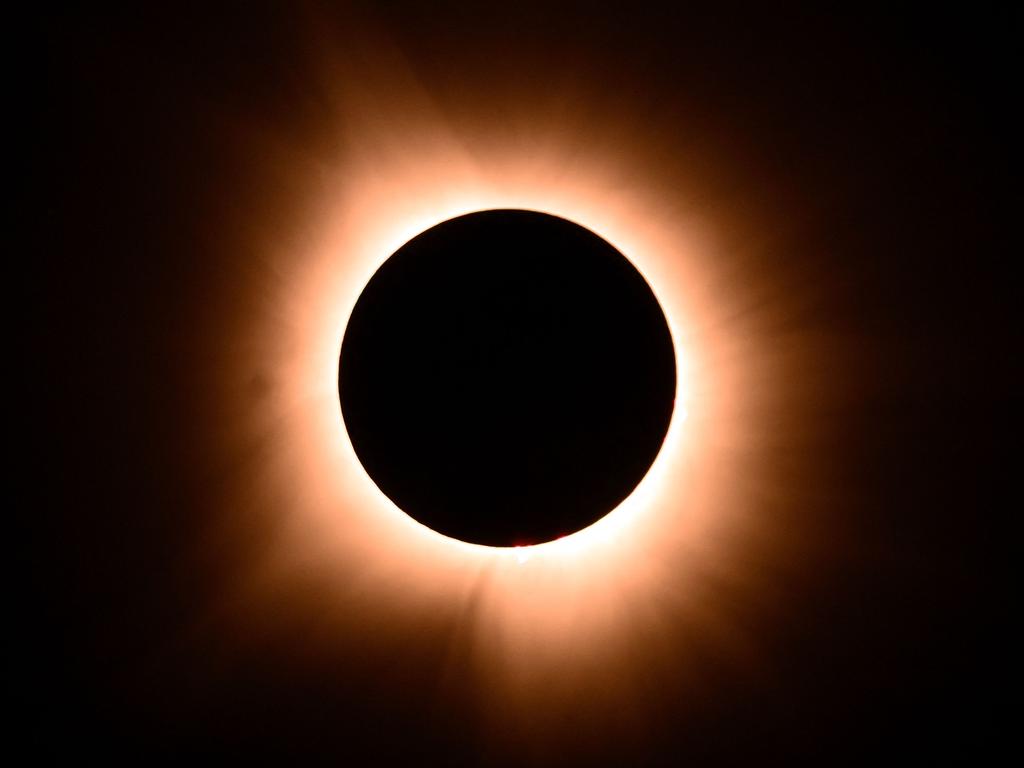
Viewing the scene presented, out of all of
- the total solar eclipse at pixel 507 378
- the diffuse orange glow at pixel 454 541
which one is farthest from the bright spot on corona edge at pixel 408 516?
the total solar eclipse at pixel 507 378

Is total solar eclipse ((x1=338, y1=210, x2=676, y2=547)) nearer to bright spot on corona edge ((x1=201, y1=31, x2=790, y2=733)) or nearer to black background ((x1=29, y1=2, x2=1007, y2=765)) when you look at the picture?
bright spot on corona edge ((x1=201, y1=31, x2=790, y2=733))

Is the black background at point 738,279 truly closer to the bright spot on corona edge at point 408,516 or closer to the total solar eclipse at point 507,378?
the bright spot on corona edge at point 408,516

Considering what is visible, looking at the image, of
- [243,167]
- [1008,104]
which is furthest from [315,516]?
[1008,104]

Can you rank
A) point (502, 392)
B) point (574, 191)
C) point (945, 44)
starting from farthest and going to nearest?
1. point (574, 191)
2. point (945, 44)
3. point (502, 392)

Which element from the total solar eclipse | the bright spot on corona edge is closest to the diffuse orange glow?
the bright spot on corona edge

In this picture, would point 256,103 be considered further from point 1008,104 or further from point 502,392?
point 1008,104

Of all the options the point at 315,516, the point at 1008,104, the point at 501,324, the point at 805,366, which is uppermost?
the point at 1008,104

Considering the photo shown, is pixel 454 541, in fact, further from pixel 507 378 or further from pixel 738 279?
pixel 738 279

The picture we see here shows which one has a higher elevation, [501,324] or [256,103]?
[256,103]
